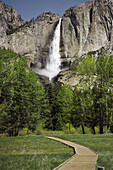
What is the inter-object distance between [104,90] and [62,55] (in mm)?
74776

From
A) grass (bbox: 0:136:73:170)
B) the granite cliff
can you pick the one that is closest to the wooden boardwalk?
grass (bbox: 0:136:73:170)

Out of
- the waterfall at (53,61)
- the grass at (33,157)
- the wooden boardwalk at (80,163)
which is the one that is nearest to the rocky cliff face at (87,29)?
the waterfall at (53,61)

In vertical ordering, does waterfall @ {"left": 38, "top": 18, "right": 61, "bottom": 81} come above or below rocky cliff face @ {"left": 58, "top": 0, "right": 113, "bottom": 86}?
below

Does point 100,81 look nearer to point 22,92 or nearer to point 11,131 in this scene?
point 22,92

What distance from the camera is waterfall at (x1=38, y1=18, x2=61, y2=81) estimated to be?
92.1m

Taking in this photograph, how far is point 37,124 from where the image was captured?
89.3 ft

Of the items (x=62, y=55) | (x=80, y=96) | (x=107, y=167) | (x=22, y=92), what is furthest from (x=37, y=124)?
(x=62, y=55)

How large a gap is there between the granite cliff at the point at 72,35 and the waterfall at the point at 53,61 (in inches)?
93.0

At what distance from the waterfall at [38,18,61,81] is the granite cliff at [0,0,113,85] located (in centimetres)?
236

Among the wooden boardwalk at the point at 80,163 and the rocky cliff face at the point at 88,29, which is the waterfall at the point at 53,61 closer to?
the rocky cliff face at the point at 88,29

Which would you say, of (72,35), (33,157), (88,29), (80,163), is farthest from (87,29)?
A: (80,163)

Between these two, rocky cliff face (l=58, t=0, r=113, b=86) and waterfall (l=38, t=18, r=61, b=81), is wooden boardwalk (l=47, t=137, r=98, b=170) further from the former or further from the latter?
rocky cliff face (l=58, t=0, r=113, b=86)

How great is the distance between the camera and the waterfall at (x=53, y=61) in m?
92.1

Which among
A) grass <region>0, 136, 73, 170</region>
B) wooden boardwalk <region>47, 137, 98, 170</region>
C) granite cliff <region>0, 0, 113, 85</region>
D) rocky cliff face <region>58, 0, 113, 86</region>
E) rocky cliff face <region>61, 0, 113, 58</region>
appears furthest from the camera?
rocky cliff face <region>61, 0, 113, 58</region>
